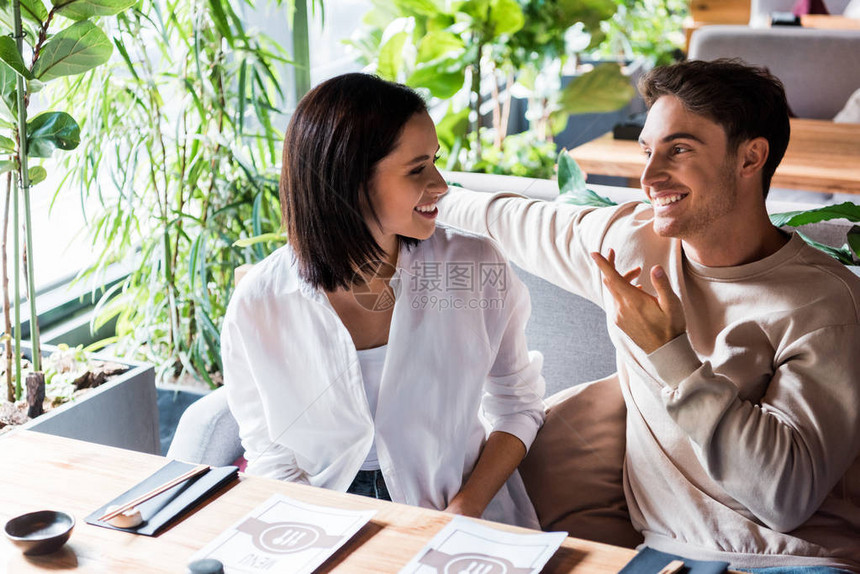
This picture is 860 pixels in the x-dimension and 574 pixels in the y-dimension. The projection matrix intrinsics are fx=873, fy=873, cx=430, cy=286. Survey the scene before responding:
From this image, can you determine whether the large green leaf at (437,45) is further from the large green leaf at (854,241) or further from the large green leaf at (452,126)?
the large green leaf at (854,241)

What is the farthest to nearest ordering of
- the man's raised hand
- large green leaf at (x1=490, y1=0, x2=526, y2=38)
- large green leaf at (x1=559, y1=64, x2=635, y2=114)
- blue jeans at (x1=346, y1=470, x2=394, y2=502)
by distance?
large green leaf at (x1=559, y1=64, x2=635, y2=114) → large green leaf at (x1=490, y1=0, x2=526, y2=38) → blue jeans at (x1=346, y1=470, x2=394, y2=502) → the man's raised hand

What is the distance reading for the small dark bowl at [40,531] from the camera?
3.26ft

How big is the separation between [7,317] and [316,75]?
1948mm

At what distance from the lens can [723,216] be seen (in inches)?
50.8

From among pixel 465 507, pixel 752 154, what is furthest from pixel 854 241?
pixel 465 507

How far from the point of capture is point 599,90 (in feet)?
9.87

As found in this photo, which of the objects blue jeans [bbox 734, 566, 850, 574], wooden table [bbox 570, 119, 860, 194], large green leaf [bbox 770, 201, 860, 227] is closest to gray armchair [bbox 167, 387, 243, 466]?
blue jeans [bbox 734, 566, 850, 574]

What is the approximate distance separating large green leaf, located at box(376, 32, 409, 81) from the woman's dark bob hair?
135 cm

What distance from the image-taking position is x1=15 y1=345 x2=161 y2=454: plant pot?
5.48 ft

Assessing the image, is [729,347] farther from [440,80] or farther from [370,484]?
[440,80]

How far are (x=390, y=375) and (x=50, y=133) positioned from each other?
0.78 meters

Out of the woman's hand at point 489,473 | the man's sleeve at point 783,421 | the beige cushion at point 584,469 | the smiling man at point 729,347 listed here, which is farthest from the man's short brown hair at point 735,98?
the woman's hand at point 489,473

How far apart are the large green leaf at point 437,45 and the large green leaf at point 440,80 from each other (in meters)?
0.05

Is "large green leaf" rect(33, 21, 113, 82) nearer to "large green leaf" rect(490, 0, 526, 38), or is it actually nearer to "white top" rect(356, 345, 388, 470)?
"white top" rect(356, 345, 388, 470)
